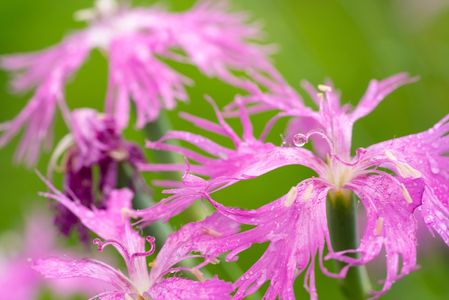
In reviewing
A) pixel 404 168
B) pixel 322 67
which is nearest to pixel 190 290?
pixel 404 168

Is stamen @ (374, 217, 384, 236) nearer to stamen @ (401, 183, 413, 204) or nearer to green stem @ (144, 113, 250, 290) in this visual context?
stamen @ (401, 183, 413, 204)

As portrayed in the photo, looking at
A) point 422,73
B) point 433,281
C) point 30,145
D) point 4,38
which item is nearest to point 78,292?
point 30,145

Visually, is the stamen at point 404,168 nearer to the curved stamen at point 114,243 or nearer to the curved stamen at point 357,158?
the curved stamen at point 357,158

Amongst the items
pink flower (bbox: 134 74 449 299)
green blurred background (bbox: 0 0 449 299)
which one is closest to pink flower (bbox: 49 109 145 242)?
Answer: pink flower (bbox: 134 74 449 299)

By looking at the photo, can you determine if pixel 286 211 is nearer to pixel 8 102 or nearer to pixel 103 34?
pixel 103 34

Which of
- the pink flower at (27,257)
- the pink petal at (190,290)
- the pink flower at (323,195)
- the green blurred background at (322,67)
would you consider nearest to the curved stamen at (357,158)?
the pink flower at (323,195)

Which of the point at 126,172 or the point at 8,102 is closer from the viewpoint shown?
the point at 126,172

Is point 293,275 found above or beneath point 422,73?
beneath
